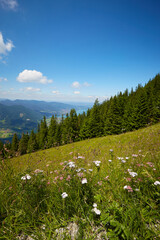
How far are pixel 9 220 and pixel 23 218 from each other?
21 cm

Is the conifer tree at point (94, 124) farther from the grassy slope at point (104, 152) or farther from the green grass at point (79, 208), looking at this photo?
the green grass at point (79, 208)

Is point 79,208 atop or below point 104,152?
atop

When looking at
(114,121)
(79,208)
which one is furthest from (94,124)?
(79,208)

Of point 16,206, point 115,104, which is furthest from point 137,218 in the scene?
point 115,104

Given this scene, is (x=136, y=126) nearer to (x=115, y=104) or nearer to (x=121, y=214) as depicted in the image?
(x=115, y=104)

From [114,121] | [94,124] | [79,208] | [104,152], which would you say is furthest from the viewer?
[94,124]

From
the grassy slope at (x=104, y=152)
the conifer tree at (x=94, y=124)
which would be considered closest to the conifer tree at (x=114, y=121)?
the conifer tree at (x=94, y=124)

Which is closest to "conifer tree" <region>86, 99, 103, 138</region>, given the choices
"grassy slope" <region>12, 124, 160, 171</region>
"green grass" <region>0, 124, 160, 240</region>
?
"grassy slope" <region>12, 124, 160, 171</region>

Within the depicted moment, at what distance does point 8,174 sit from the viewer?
7.48ft

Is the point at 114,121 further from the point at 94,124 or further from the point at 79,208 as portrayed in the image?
the point at 79,208

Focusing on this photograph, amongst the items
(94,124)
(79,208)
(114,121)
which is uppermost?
(79,208)

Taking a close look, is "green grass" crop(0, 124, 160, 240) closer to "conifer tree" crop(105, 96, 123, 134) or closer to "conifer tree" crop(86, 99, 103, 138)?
"conifer tree" crop(86, 99, 103, 138)

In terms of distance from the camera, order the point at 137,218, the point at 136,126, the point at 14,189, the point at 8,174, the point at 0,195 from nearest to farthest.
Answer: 1. the point at 137,218
2. the point at 0,195
3. the point at 14,189
4. the point at 8,174
5. the point at 136,126

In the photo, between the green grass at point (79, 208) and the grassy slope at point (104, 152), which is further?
the grassy slope at point (104, 152)
